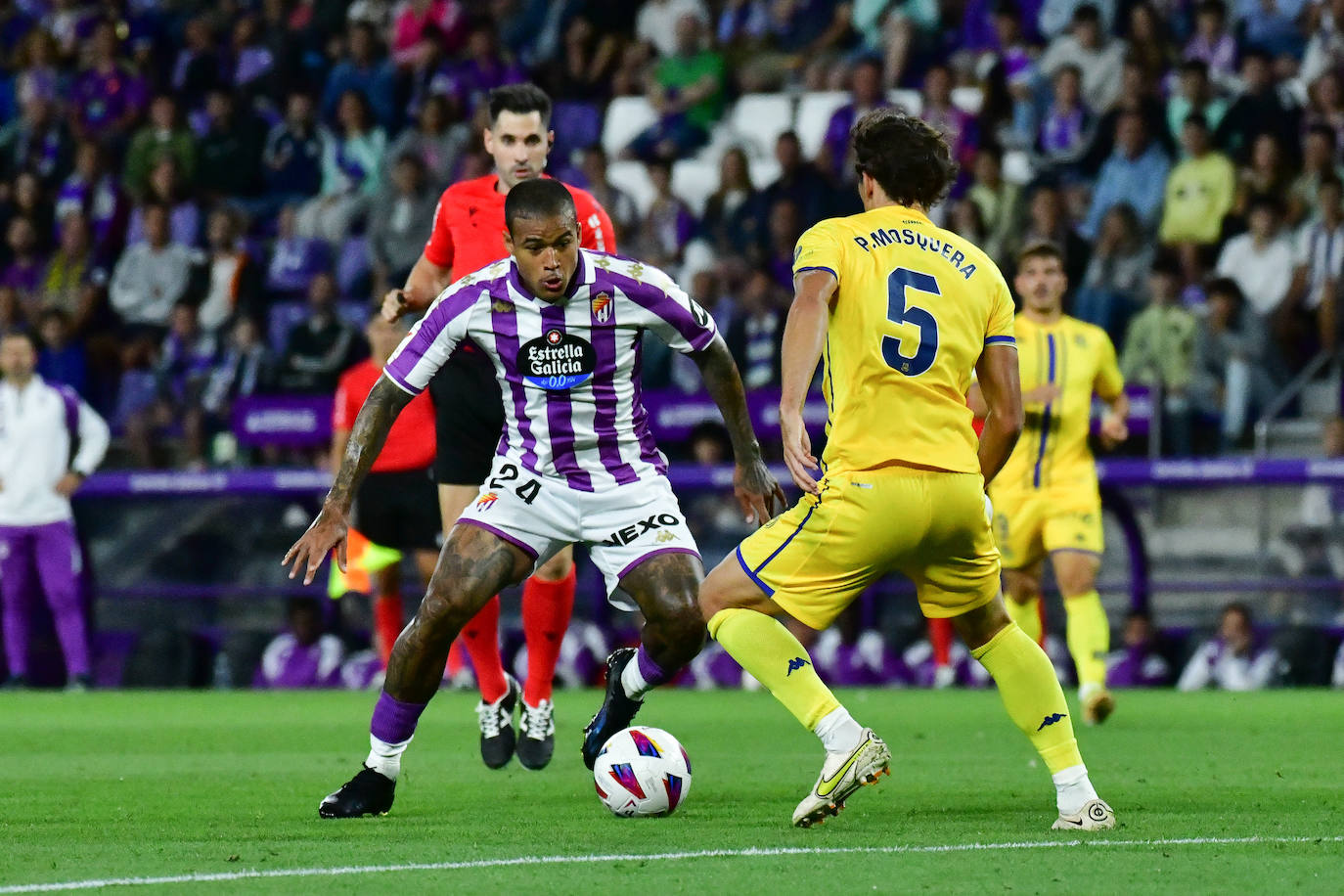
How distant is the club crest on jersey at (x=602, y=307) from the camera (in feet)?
21.6

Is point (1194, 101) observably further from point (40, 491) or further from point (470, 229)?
point (470, 229)

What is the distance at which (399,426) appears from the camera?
12.9 metres

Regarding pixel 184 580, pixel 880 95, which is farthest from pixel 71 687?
pixel 880 95

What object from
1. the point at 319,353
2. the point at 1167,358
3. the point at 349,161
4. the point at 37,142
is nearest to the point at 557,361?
the point at 1167,358

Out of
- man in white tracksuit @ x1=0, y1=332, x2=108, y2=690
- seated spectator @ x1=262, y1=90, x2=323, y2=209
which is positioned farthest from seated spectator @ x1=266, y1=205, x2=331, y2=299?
man in white tracksuit @ x1=0, y1=332, x2=108, y2=690

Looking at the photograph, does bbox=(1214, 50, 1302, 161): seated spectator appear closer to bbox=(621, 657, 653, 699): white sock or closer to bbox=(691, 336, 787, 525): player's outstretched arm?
bbox=(691, 336, 787, 525): player's outstretched arm

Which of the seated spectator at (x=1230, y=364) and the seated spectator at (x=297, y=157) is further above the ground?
the seated spectator at (x=297, y=157)

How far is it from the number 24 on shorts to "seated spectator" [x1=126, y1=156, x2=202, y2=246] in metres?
13.0

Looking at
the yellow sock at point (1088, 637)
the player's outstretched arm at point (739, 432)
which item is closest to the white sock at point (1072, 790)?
the player's outstretched arm at point (739, 432)

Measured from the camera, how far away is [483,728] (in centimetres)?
811

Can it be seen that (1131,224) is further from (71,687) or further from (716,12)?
(71,687)

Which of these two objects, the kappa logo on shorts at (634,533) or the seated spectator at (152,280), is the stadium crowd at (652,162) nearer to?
the seated spectator at (152,280)

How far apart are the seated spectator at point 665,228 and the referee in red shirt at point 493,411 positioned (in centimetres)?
880

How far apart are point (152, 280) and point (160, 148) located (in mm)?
1917
